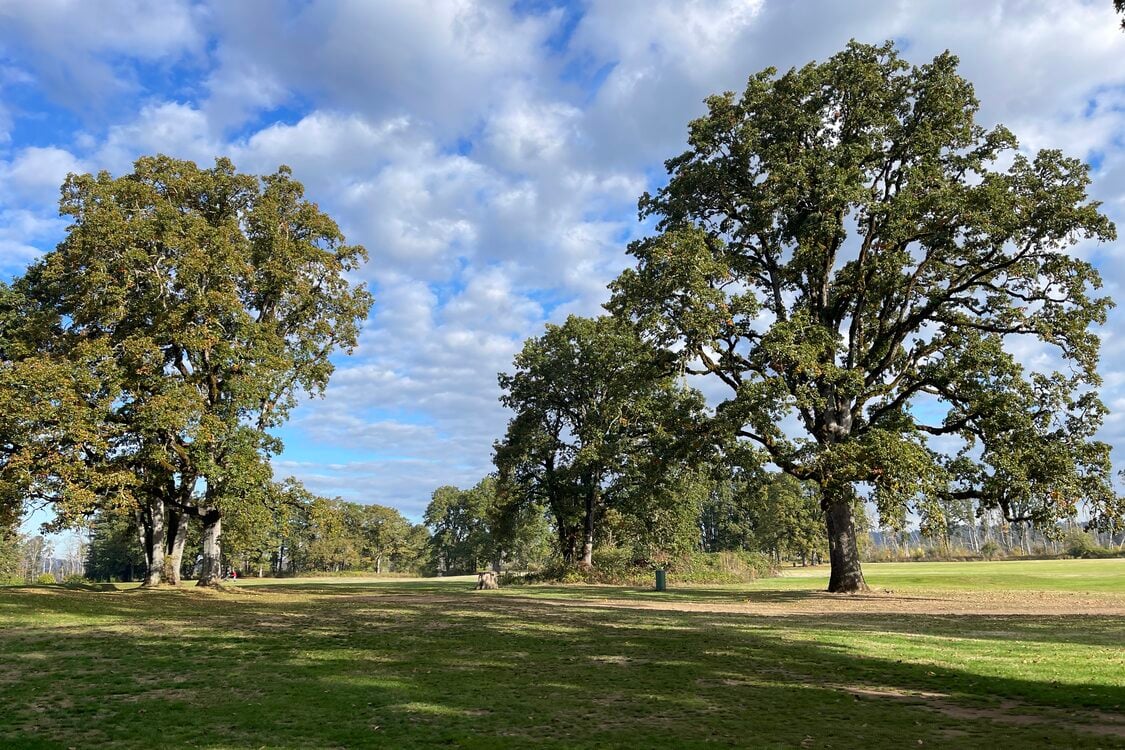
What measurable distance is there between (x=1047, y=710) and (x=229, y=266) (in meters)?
31.5

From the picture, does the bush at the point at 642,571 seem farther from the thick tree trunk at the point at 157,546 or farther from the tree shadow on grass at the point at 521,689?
the tree shadow on grass at the point at 521,689

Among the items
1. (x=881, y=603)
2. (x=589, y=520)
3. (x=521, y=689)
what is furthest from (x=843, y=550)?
(x=589, y=520)

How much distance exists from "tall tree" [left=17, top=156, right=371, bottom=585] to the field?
10.8 metres

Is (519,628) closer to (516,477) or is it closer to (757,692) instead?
(757,692)

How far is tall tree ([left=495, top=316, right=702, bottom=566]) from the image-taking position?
4675 cm

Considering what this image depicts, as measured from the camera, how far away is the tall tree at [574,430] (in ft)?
153

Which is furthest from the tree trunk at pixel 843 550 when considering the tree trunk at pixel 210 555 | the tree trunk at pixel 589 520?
the tree trunk at pixel 210 555

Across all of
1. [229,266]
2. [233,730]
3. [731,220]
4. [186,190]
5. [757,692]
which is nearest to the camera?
[233,730]

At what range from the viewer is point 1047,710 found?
24.0 feet

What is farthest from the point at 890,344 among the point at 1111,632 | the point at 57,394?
the point at 57,394

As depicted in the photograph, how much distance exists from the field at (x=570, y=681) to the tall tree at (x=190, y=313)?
1076 centimetres

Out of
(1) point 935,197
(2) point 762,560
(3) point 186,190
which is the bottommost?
(2) point 762,560

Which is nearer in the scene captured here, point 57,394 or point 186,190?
point 57,394

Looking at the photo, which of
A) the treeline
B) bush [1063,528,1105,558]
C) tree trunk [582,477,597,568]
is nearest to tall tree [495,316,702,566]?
tree trunk [582,477,597,568]
